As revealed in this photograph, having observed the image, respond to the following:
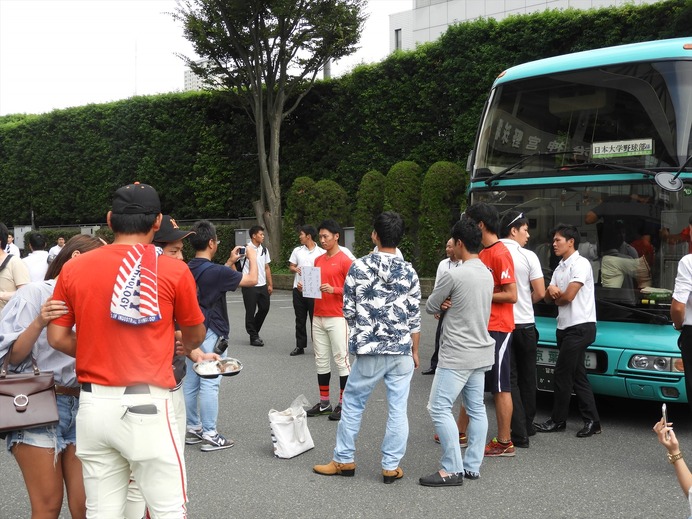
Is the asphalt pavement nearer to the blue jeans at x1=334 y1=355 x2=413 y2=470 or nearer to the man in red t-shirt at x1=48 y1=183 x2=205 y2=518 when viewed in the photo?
the blue jeans at x1=334 y1=355 x2=413 y2=470

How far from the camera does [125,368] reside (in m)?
3.06

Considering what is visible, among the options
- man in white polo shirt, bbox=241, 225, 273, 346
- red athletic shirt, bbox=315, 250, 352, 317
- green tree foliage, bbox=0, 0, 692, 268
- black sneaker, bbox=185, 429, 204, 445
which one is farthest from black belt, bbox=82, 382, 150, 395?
green tree foliage, bbox=0, 0, 692, 268

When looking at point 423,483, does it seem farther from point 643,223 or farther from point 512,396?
point 643,223

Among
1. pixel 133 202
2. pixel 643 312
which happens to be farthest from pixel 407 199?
pixel 133 202

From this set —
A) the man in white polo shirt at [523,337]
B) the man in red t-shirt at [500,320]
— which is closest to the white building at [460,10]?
the man in white polo shirt at [523,337]

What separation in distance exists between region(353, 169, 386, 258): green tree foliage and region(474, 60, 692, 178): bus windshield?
12.7 meters

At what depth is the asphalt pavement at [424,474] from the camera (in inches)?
188

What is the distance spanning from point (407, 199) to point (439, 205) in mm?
1301

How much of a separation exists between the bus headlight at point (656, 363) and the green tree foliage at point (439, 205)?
39.3ft

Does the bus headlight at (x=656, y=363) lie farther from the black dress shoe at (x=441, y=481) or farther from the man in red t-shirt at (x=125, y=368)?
the man in red t-shirt at (x=125, y=368)

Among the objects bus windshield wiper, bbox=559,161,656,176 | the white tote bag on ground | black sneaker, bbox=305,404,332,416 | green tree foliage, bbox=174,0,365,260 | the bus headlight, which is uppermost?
green tree foliage, bbox=174,0,365,260

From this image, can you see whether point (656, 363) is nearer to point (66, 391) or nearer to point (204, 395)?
point (204, 395)

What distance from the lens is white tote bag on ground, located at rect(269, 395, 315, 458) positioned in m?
5.91

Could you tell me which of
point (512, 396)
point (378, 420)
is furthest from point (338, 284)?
point (512, 396)
